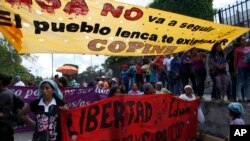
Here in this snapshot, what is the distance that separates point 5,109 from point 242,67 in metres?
5.44

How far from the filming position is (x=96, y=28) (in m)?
7.62

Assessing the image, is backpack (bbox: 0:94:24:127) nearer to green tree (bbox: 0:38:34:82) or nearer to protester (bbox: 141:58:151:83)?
protester (bbox: 141:58:151:83)

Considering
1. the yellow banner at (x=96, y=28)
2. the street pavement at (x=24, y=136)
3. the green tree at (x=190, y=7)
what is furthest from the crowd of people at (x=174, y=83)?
the green tree at (x=190, y=7)

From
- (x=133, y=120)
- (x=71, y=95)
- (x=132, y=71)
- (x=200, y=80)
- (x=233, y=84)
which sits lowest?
(x=133, y=120)

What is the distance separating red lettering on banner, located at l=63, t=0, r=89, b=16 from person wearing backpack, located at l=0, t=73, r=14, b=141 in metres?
1.42

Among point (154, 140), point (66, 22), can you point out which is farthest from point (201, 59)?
point (66, 22)

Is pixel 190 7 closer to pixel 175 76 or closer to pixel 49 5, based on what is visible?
pixel 175 76

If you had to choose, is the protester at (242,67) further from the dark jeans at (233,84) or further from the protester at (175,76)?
the protester at (175,76)

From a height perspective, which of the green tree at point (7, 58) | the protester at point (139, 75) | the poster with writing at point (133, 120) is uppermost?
the green tree at point (7, 58)

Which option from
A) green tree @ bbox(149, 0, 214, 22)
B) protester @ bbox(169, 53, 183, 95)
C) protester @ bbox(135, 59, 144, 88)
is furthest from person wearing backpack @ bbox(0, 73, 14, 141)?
green tree @ bbox(149, 0, 214, 22)

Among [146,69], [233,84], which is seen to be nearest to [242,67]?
[233,84]

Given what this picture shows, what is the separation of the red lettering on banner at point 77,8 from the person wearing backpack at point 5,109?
4.66 feet

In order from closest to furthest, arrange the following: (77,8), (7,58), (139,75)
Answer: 1. (77,8)
2. (139,75)
3. (7,58)

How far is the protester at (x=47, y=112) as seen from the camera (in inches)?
243
